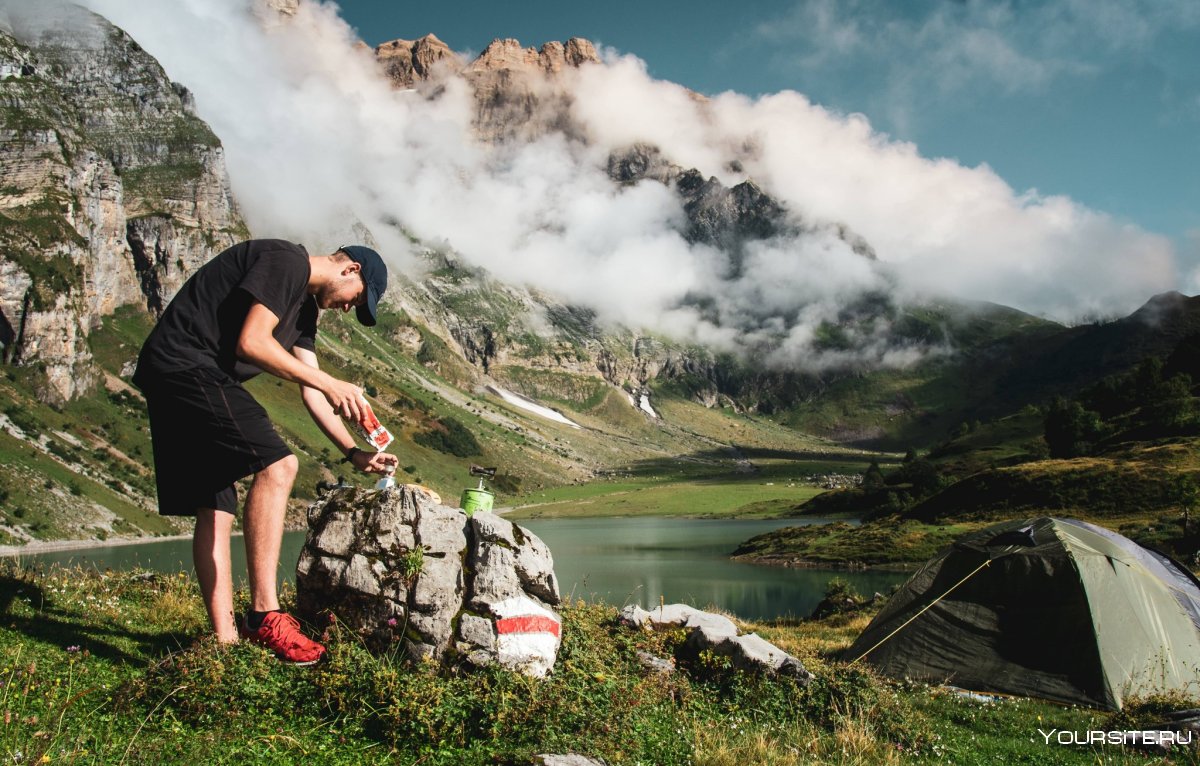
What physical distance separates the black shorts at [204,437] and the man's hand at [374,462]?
0.94 metres

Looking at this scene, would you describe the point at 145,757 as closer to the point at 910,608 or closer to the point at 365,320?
the point at 365,320

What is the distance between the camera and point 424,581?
7.14 metres

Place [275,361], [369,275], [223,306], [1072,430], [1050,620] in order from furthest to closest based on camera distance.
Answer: [1072,430] → [1050,620] → [369,275] → [223,306] → [275,361]

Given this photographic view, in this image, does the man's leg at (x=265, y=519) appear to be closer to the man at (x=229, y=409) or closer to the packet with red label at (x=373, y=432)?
the man at (x=229, y=409)

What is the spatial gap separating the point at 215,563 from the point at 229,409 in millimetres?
1430

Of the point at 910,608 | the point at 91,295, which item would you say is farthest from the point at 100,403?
the point at 910,608

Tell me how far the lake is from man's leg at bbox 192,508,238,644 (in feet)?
30.2

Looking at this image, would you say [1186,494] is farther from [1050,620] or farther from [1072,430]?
[1072,430]

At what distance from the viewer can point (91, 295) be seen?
166 meters

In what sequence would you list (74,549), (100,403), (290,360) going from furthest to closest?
(100,403)
(74,549)
(290,360)

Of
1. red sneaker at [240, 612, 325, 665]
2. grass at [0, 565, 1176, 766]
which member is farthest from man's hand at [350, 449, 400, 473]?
grass at [0, 565, 1176, 766]

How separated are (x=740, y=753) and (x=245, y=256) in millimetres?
6332

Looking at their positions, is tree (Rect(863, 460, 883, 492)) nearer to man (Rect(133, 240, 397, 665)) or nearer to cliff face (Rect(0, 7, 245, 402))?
man (Rect(133, 240, 397, 665))

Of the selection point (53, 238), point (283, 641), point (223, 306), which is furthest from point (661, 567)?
point (53, 238)
